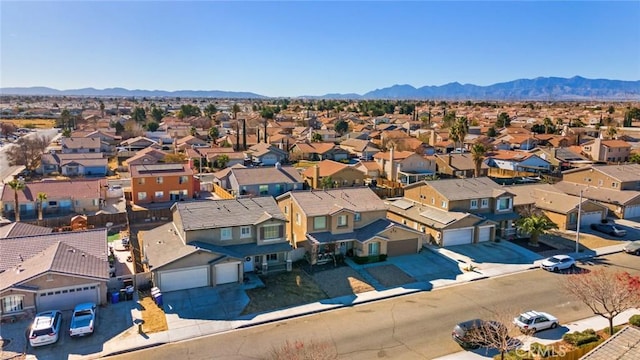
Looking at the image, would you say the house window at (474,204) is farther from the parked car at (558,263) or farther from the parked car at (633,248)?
the parked car at (633,248)

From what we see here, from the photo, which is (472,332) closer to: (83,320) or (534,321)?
(534,321)

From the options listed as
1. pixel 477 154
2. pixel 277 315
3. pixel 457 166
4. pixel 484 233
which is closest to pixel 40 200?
pixel 277 315

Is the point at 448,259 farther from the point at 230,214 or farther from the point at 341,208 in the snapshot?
the point at 230,214

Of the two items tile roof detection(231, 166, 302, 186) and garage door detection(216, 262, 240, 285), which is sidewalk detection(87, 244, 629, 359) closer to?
garage door detection(216, 262, 240, 285)

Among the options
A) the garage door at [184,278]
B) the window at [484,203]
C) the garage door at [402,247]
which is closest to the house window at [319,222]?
the garage door at [402,247]

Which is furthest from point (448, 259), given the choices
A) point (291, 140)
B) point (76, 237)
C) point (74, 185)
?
point (291, 140)

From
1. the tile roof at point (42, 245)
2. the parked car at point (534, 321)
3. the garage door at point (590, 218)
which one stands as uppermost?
the tile roof at point (42, 245)

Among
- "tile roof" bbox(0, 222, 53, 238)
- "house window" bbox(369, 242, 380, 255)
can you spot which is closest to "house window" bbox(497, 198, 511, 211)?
"house window" bbox(369, 242, 380, 255)
